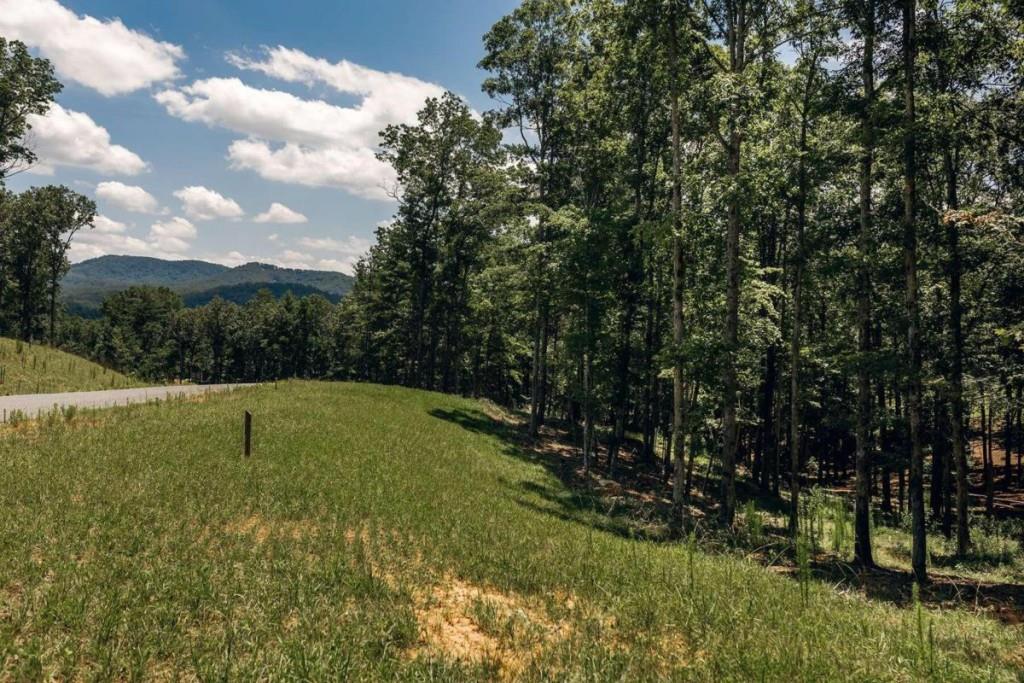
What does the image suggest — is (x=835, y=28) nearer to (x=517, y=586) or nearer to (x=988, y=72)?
(x=988, y=72)

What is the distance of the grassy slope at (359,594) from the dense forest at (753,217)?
4.44 m

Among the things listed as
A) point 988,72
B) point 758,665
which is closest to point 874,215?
point 988,72

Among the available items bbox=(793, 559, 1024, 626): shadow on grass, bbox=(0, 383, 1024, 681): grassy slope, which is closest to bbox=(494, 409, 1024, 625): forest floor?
bbox=(793, 559, 1024, 626): shadow on grass

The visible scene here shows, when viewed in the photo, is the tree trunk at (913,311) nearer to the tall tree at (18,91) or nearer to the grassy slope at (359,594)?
the grassy slope at (359,594)

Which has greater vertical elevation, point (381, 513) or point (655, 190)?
point (655, 190)

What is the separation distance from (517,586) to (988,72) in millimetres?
19611

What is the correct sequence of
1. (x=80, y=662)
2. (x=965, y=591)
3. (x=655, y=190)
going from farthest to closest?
1. (x=655, y=190)
2. (x=965, y=591)
3. (x=80, y=662)

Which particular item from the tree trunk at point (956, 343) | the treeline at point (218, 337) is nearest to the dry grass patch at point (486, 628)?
the tree trunk at point (956, 343)

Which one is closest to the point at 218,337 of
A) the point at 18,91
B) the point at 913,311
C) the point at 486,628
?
the point at 18,91

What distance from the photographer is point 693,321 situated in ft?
99.2

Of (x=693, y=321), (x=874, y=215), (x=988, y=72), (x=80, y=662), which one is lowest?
(x=80, y=662)

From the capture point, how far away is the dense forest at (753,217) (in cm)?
1541

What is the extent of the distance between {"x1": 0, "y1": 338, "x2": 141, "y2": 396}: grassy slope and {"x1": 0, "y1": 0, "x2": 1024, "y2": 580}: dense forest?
15105 millimetres

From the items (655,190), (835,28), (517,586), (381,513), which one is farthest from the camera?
(655,190)
